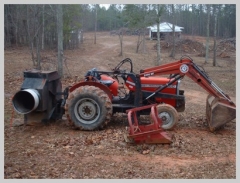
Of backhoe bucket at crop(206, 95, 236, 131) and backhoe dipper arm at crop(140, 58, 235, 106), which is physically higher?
backhoe dipper arm at crop(140, 58, 235, 106)

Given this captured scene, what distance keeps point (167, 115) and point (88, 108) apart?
1.83 meters

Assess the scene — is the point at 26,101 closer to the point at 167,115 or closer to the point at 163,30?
the point at 167,115

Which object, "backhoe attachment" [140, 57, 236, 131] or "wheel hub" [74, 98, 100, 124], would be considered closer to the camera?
"backhoe attachment" [140, 57, 236, 131]

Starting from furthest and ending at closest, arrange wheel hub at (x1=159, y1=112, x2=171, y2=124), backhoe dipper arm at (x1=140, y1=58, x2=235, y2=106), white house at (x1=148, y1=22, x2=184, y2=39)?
white house at (x1=148, y1=22, x2=184, y2=39), backhoe dipper arm at (x1=140, y1=58, x2=235, y2=106), wheel hub at (x1=159, y1=112, x2=171, y2=124)

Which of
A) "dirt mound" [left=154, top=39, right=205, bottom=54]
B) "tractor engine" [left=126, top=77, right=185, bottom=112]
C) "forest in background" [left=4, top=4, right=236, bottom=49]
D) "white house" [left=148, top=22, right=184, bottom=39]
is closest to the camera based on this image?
"tractor engine" [left=126, top=77, right=185, bottom=112]

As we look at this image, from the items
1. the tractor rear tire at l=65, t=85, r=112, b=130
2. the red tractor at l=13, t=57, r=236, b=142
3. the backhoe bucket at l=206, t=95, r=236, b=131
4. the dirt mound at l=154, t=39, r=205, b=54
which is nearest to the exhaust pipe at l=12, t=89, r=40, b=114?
the red tractor at l=13, t=57, r=236, b=142

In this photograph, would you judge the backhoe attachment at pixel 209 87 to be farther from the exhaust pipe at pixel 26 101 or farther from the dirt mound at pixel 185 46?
the dirt mound at pixel 185 46

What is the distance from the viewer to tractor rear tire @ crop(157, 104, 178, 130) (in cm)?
755

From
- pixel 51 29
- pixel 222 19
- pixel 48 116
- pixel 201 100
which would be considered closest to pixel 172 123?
pixel 48 116

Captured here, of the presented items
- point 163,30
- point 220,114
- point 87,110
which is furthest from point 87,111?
point 163,30

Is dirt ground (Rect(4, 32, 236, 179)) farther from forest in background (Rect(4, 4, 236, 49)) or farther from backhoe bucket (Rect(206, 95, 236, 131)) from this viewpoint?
forest in background (Rect(4, 4, 236, 49))

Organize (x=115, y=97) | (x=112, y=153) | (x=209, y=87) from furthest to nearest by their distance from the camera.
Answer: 1. (x=115, y=97)
2. (x=209, y=87)
3. (x=112, y=153)

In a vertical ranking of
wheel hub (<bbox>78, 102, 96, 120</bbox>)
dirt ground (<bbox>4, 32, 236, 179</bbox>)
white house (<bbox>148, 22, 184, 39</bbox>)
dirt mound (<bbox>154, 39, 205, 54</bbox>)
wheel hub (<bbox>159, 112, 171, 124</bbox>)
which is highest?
white house (<bbox>148, 22, 184, 39</bbox>)

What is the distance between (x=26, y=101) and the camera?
790cm
